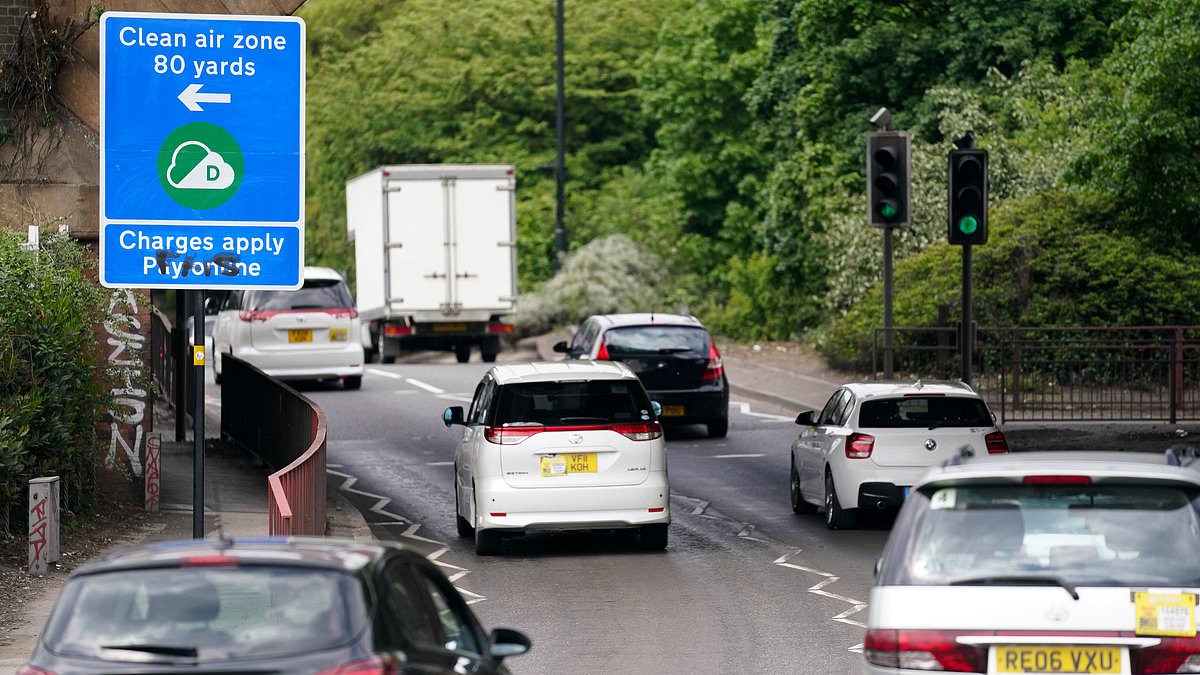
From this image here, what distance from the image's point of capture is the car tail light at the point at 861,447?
17156 millimetres

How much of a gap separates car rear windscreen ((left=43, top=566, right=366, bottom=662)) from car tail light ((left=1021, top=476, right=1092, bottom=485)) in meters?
2.69

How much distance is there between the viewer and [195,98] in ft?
37.7

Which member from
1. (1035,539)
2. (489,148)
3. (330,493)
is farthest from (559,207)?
(1035,539)

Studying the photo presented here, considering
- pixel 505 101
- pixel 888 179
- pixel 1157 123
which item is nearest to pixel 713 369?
pixel 888 179

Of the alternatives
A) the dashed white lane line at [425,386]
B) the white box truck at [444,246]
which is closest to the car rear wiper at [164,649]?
the dashed white lane line at [425,386]

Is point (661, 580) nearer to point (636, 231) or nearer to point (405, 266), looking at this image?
point (405, 266)

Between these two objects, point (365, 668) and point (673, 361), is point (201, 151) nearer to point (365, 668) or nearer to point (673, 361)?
point (365, 668)

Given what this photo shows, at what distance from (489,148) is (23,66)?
4442cm

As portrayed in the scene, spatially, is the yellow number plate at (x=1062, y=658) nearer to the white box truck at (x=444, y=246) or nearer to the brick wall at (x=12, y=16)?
the brick wall at (x=12, y=16)

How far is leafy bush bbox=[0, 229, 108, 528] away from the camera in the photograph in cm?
1434

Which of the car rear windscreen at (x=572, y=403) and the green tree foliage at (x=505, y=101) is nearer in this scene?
the car rear windscreen at (x=572, y=403)

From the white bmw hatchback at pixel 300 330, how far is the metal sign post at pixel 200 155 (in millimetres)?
19119

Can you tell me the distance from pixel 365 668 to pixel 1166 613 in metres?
3.04

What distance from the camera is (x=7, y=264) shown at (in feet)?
48.6
